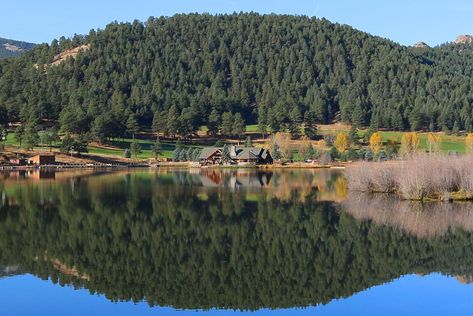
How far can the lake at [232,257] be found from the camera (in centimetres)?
1942

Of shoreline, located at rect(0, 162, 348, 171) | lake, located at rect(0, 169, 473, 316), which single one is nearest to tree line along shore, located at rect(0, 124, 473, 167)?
shoreline, located at rect(0, 162, 348, 171)

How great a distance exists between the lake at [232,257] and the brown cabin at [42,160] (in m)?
64.6

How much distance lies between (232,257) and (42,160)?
284ft

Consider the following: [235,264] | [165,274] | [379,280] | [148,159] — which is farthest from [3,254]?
[148,159]

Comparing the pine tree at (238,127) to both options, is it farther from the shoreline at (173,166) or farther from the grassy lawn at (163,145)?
the shoreline at (173,166)

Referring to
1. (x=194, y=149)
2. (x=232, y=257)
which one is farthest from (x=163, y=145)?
(x=232, y=257)

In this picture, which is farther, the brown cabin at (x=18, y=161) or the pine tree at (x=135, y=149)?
the pine tree at (x=135, y=149)

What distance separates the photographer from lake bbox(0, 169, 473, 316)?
765 inches

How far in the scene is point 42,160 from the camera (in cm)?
10438

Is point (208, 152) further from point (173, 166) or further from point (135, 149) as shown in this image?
point (135, 149)

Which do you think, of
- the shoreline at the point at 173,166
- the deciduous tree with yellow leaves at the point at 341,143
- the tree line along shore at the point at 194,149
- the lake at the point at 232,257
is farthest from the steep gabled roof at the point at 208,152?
the lake at the point at 232,257

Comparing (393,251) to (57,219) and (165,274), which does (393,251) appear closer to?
(165,274)

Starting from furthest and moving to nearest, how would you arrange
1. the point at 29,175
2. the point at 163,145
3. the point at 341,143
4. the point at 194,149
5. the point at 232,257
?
the point at 163,145, the point at 194,149, the point at 341,143, the point at 29,175, the point at 232,257

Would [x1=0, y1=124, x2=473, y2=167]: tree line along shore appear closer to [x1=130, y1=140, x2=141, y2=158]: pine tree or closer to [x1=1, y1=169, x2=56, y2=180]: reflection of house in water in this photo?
[x1=130, y1=140, x2=141, y2=158]: pine tree
